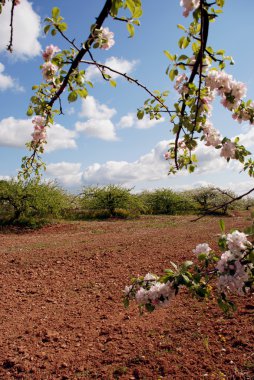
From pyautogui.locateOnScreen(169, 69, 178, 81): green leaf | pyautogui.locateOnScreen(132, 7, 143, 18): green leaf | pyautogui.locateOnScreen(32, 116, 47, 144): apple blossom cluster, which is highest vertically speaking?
pyautogui.locateOnScreen(132, 7, 143, 18): green leaf

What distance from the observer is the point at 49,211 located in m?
12.7

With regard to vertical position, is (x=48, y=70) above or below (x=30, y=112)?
above

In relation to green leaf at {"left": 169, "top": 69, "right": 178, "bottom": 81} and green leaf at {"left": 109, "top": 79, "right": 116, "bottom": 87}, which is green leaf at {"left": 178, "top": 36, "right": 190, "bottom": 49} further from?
green leaf at {"left": 109, "top": 79, "right": 116, "bottom": 87}

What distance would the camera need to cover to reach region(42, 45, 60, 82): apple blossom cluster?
7.31 feet

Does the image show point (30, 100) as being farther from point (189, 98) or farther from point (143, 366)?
point (143, 366)

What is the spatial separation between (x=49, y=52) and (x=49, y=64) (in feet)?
0.27

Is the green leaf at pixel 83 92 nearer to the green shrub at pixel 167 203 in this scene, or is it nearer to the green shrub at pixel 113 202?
the green shrub at pixel 113 202

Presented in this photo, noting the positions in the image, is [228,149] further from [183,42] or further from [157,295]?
[157,295]

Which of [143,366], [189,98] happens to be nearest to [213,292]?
[143,366]

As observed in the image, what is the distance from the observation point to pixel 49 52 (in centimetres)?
225

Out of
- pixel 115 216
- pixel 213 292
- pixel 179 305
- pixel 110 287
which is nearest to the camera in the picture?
pixel 179 305

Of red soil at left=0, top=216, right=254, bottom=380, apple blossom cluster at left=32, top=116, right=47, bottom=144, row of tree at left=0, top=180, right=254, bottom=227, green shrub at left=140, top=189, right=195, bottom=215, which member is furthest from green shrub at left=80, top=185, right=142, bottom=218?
apple blossom cluster at left=32, top=116, right=47, bottom=144

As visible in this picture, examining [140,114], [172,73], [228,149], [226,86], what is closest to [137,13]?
[172,73]

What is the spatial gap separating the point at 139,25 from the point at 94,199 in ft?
45.0
